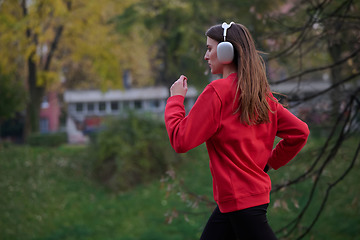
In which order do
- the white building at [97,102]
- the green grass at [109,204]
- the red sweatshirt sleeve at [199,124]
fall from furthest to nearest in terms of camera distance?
1. the white building at [97,102]
2. the green grass at [109,204]
3. the red sweatshirt sleeve at [199,124]

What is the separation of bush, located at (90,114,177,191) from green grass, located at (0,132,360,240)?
0.33 m

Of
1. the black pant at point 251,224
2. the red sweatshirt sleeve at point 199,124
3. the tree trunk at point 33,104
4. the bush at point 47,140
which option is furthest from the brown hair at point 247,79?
the bush at point 47,140

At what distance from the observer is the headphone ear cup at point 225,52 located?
77.4 inches

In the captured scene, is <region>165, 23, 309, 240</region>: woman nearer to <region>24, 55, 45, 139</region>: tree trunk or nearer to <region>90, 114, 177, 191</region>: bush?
<region>90, 114, 177, 191</region>: bush

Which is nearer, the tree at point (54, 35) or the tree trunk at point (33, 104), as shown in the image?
the tree at point (54, 35)

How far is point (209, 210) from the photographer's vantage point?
12.6 ft

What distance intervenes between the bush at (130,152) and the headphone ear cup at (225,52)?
8535 mm

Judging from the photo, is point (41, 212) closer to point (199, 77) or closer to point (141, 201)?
point (141, 201)

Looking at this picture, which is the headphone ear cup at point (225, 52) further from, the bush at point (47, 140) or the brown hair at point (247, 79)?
the bush at point (47, 140)

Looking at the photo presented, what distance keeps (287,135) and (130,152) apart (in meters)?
8.54

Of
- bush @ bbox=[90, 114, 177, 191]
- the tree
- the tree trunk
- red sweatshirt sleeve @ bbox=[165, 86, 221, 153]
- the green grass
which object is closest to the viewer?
red sweatshirt sleeve @ bbox=[165, 86, 221, 153]

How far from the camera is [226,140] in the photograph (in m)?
1.94

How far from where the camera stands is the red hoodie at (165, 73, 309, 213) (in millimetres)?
1873

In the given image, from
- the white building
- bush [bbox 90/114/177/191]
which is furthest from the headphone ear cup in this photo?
the white building
